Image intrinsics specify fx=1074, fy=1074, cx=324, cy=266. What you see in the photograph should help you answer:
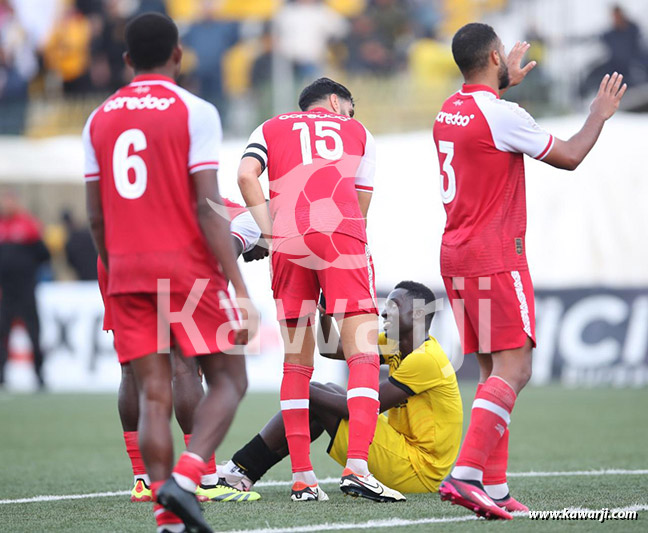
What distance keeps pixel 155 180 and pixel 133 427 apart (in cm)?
207

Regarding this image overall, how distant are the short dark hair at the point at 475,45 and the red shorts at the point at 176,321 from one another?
175 cm

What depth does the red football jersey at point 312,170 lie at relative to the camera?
19.0 feet

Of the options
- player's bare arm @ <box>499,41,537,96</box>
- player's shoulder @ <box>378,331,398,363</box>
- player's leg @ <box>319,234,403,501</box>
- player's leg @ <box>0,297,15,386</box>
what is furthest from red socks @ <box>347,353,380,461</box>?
player's leg @ <box>0,297,15,386</box>

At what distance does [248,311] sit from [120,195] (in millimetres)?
719

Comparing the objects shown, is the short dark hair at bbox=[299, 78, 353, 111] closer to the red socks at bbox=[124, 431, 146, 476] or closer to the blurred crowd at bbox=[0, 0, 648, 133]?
the red socks at bbox=[124, 431, 146, 476]

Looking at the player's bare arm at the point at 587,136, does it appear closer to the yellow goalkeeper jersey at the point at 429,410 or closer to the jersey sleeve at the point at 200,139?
the yellow goalkeeper jersey at the point at 429,410

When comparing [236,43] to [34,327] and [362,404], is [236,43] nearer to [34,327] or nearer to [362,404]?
[34,327]

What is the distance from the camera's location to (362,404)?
566 centimetres

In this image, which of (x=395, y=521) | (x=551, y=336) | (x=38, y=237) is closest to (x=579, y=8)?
(x=551, y=336)

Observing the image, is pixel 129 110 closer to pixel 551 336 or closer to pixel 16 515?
pixel 16 515

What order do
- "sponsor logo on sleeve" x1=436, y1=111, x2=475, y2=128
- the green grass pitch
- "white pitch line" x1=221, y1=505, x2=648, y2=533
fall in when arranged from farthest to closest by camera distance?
"sponsor logo on sleeve" x1=436, y1=111, x2=475, y2=128 → the green grass pitch → "white pitch line" x1=221, y1=505, x2=648, y2=533

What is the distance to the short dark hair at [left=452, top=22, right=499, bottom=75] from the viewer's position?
5242 millimetres

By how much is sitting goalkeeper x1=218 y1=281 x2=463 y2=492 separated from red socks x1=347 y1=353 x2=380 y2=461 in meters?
0.34

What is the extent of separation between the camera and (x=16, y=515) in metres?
5.45
